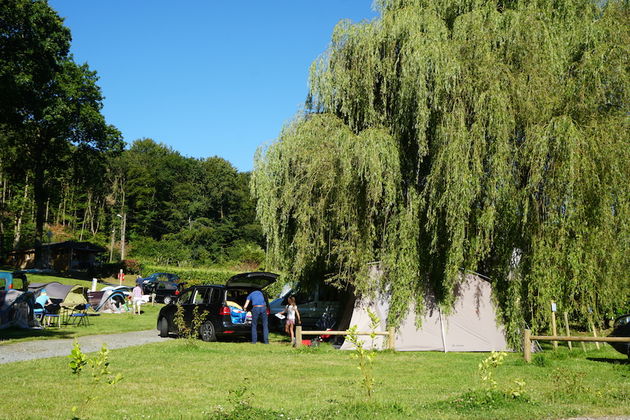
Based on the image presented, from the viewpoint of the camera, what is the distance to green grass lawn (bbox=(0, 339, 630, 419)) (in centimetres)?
686

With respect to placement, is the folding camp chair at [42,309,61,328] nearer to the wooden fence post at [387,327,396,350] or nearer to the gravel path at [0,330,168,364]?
the gravel path at [0,330,168,364]

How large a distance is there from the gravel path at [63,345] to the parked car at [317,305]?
4.67m

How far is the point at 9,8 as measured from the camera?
31.8 metres

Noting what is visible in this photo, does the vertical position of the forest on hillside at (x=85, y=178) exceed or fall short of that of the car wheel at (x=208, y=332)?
it exceeds it

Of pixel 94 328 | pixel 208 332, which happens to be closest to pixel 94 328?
pixel 94 328

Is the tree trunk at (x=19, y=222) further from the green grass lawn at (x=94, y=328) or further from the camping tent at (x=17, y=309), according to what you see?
the camping tent at (x=17, y=309)

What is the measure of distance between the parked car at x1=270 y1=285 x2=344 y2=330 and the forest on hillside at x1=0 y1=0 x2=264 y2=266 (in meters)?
21.9

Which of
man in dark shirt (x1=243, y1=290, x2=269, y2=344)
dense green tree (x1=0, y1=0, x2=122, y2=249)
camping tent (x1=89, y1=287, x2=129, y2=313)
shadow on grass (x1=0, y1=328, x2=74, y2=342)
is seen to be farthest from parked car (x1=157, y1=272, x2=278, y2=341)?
dense green tree (x1=0, y1=0, x2=122, y2=249)

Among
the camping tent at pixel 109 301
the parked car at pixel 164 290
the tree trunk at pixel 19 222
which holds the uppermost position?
the tree trunk at pixel 19 222

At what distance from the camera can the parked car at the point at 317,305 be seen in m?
17.8

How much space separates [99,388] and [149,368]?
7.67ft

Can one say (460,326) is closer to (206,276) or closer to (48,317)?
(48,317)

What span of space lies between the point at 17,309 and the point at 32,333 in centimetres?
142

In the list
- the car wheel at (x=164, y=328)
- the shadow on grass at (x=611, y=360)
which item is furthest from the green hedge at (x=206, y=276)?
the shadow on grass at (x=611, y=360)
